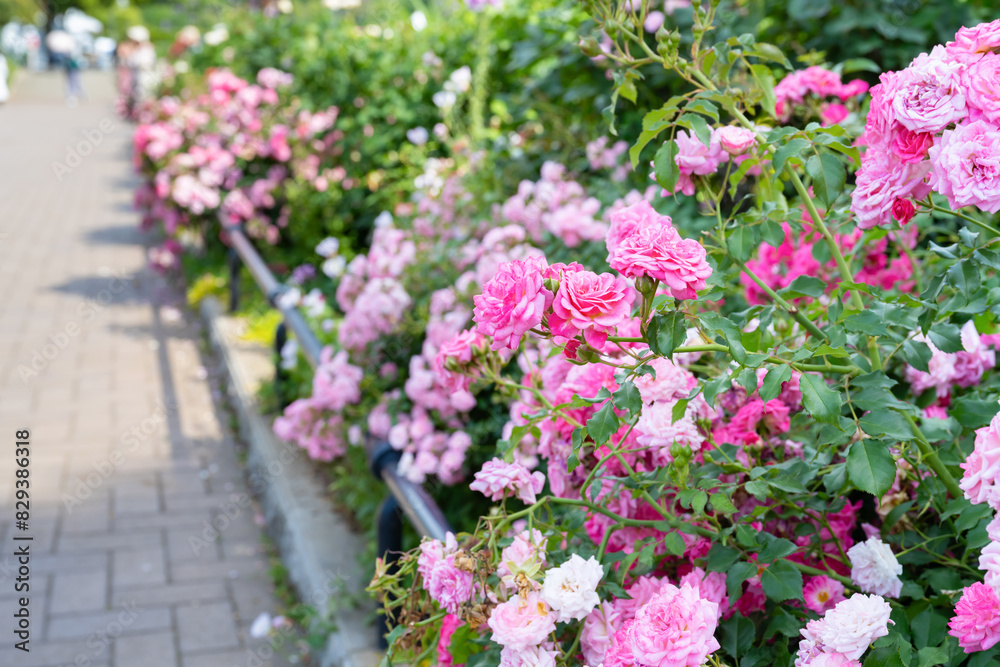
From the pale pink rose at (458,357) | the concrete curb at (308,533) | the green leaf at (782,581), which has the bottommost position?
the concrete curb at (308,533)

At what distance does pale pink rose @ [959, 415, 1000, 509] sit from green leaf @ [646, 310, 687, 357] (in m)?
0.35

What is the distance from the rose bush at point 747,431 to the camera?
3.24ft

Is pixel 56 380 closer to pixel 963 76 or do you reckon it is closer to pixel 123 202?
pixel 963 76

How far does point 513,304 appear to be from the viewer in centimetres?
99

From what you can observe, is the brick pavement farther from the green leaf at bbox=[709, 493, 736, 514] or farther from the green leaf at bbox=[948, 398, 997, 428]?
the green leaf at bbox=[948, 398, 997, 428]

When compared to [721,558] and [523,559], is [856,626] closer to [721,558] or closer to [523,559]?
[721,558]

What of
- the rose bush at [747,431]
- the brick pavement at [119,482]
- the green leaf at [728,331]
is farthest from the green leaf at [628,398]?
the brick pavement at [119,482]

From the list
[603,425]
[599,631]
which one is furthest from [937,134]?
[599,631]

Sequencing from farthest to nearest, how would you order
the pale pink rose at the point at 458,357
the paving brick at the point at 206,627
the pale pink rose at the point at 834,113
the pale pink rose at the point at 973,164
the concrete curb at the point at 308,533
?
1. the paving brick at the point at 206,627
2. the concrete curb at the point at 308,533
3. the pale pink rose at the point at 834,113
4. the pale pink rose at the point at 458,357
5. the pale pink rose at the point at 973,164

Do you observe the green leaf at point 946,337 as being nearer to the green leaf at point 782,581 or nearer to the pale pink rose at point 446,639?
the green leaf at point 782,581

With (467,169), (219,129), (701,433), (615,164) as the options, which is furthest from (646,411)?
(219,129)

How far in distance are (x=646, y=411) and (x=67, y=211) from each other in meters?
9.45

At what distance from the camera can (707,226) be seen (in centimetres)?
244

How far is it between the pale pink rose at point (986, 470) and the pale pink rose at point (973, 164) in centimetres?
24
